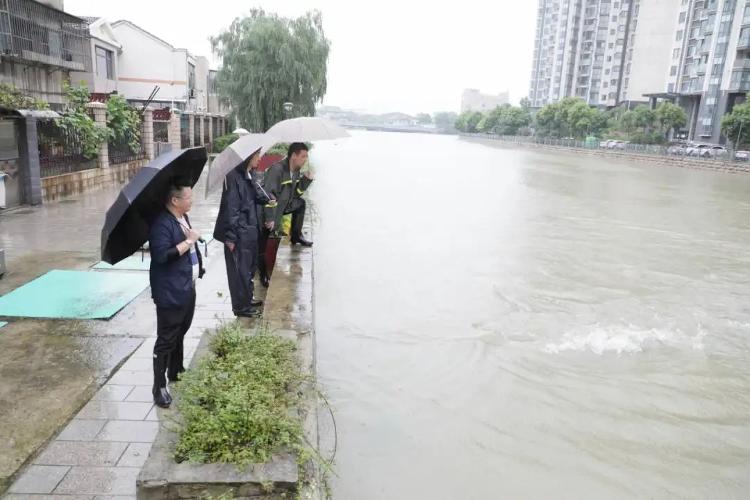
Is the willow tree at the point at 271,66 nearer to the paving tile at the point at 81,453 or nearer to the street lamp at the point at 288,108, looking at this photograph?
the street lamp at the point at 288,108

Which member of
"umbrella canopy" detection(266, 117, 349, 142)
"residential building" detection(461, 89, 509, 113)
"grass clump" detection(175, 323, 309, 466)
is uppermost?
"residential building" detection(461, 89, 509, 113)

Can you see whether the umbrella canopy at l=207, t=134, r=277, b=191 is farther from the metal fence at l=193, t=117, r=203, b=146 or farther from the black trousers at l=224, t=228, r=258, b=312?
the metal fence at l=193, t=117, r=203, b=146

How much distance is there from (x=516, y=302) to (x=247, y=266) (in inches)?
179

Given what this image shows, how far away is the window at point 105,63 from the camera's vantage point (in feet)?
86.8

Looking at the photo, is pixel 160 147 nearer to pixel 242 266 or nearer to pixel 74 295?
pixel 74 295

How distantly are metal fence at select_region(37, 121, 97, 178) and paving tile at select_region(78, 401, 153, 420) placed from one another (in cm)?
912

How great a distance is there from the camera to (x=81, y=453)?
3.13 m

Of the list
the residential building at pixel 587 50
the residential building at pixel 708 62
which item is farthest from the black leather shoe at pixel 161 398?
the residential building at pixel 587 50

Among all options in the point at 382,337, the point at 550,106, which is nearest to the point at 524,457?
the point at 382,337

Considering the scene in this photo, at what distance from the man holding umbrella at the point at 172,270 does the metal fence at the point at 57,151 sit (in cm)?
942

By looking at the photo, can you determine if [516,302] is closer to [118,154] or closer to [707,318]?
[707,318]

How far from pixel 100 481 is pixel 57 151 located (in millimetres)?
10636

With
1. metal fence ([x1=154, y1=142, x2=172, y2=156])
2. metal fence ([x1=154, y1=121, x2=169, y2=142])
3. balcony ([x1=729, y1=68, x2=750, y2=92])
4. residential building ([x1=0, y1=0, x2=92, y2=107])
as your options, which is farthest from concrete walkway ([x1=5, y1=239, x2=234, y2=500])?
balcony ([x1=729, y1=68, x2=750, y2=92])

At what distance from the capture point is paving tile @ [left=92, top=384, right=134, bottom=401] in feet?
12.2
